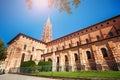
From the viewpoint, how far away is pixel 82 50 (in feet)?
66.8

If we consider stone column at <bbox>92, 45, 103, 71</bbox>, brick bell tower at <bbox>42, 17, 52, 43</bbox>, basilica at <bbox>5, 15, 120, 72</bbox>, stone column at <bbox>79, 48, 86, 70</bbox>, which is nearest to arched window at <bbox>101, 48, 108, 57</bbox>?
basilica at <bbox>5, 15, 120, 72</bbox>

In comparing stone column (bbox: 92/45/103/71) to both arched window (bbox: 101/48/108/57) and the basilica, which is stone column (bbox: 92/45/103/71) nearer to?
the basilica

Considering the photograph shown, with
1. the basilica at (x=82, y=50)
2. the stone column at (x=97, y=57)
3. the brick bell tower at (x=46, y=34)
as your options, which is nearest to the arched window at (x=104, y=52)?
the basilica at (x=82, y=50)

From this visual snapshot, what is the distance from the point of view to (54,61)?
24.3 m

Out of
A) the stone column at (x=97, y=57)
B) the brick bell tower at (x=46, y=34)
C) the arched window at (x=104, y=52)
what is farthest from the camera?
the brick bell tower at (x=46, y=34)

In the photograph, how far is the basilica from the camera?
53.0 feet

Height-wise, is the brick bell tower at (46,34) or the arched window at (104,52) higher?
the brick bell tower at (46,34)

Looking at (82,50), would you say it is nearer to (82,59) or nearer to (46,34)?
(82,59)

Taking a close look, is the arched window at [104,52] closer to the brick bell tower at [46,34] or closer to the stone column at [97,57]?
the stone column at [97,57]

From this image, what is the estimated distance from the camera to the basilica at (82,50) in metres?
16.2

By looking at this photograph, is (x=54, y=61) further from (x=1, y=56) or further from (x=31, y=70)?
(x=1, y=56)

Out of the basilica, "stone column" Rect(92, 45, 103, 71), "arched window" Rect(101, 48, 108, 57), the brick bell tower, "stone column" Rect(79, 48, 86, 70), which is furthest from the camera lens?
the brick bell tower

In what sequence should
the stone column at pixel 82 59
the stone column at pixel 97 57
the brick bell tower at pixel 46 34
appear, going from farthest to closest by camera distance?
the brick bell tower at pixel 46 34 < the stone column at pixel 82 59 < the stone column at pixel 97 57

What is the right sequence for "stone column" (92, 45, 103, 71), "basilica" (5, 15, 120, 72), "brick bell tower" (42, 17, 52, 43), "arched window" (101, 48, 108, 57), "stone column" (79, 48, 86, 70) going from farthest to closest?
"brick bell tower" (42, 17, 52, 43) → "stone column" (79, 48, 86, 70) → "arched window" (101, 48, 108, 57) → "basilica" (5, 15, 120, 72) → "stone column" (92, 45, 103, 71)
